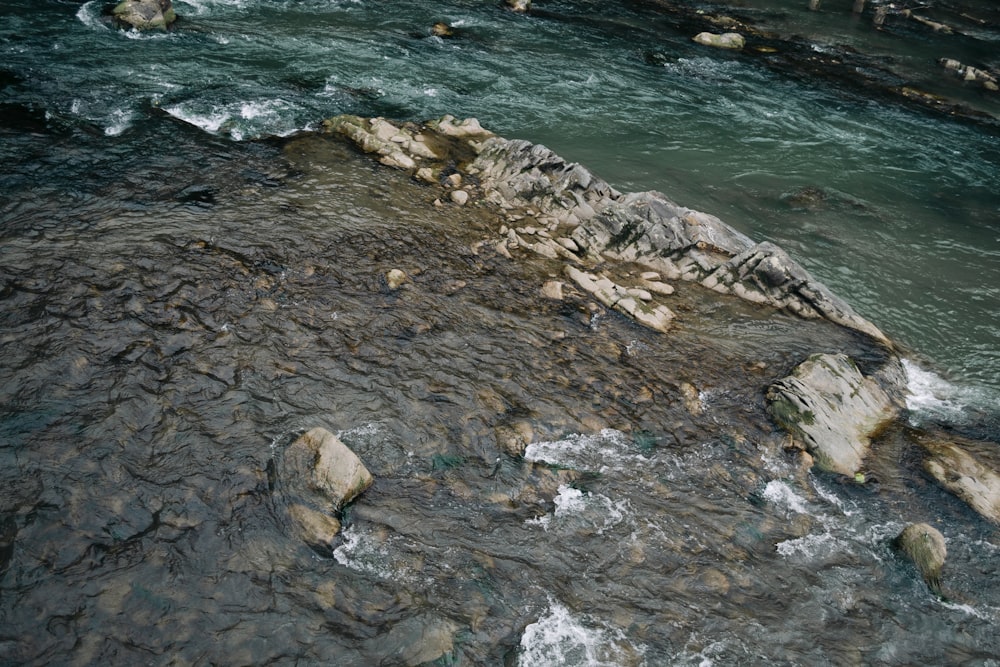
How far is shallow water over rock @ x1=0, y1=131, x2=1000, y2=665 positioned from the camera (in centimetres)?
662

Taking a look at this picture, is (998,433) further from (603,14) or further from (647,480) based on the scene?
(603,14)

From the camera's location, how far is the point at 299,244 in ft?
38.3

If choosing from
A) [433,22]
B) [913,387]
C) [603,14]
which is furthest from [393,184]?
[603,14]

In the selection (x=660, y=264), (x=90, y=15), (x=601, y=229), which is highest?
(x=90, y=15)

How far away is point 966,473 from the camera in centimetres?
943

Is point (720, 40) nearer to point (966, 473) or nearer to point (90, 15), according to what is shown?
point (966, 473)

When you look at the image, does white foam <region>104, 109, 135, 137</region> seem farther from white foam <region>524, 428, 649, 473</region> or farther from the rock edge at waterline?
white foam <region>524, 428, 649, 473</region>

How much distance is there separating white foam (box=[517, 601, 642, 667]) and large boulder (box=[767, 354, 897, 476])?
182 inches

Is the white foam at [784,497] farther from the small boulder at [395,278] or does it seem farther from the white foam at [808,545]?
the small boulder at [395,278]

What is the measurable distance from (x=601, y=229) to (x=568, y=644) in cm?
897

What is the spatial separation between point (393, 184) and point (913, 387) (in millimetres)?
11210

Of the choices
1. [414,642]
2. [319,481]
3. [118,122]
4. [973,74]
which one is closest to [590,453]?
[414,642]

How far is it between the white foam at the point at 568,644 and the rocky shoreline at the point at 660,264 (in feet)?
8.37

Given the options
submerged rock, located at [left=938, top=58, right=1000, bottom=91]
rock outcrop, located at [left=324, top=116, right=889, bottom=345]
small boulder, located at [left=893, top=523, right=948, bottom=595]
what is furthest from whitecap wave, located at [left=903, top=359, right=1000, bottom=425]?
Answer: submerged rock, located at [left=938, top=58, right=1000, bottom=91]
